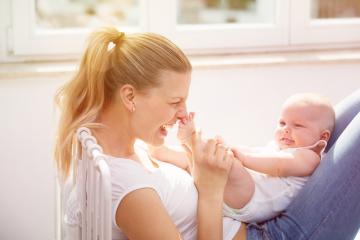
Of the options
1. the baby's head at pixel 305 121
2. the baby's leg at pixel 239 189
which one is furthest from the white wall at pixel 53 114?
the baby's leg at pixel 239 189

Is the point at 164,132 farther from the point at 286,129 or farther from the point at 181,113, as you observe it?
the point at 286,129

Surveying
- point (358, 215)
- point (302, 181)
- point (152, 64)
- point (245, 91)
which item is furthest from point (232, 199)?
point (245, 91)

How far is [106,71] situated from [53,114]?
0.77m

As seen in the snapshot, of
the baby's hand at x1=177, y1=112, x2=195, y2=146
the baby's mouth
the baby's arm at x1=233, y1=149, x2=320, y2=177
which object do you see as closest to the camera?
the baby's hand at x1=177, y1=112, x2=195, y2=146

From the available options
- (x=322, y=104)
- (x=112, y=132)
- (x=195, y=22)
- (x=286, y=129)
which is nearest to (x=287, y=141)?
(x=286, y=129)

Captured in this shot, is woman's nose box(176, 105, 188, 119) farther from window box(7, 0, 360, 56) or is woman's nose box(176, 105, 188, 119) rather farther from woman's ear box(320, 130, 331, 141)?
window box(7, 0, 360, 56)

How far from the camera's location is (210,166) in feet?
5.27

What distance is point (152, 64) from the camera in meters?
1.52

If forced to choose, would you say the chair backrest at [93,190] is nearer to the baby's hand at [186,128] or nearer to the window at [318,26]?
the baby's hand at [186,128]

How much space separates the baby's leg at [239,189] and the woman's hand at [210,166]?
0.08m

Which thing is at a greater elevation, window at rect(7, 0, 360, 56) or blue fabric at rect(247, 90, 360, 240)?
window at rect(7, 0, 360, 56)

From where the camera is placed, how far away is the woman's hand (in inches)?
62.8

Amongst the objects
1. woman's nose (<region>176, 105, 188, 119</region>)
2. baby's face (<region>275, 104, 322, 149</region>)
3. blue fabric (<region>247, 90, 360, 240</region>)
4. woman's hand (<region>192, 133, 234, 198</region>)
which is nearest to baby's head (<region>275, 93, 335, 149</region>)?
baby's face (<region>275, 104, 322, 149</region>)

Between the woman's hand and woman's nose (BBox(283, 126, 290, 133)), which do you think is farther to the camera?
woman's nose (BBox(283, 126, 290, 133))
